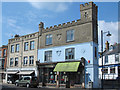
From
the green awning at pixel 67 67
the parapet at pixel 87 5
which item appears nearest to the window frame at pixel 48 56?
the green awning at pixel 67 67

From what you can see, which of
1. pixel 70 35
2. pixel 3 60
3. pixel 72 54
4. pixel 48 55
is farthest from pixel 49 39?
pixel 3 60

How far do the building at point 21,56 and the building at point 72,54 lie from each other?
271cm

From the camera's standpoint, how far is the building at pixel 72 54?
25969 mm

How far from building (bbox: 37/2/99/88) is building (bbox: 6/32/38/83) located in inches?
107

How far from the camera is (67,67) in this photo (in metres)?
27.0

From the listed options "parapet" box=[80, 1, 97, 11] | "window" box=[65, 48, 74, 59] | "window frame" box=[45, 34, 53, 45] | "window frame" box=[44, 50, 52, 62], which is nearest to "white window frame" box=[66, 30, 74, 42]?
"window" box=[65, 48, 74, 59]

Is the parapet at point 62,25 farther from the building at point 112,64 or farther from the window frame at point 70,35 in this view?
the building at point 112,64

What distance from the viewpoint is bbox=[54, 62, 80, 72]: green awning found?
85.0 ft

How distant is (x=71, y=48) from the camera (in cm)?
2844

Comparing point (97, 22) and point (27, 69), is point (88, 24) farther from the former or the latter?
point (27, 69)

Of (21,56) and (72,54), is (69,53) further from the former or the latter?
(21,56)

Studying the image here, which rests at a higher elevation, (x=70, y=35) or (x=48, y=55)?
(x=70, y=35)

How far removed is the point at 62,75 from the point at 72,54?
388 centimetres

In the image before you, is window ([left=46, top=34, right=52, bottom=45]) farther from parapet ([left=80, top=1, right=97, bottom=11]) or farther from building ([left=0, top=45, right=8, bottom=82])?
building ([left=0, top=45, right=8, bottom=82])
